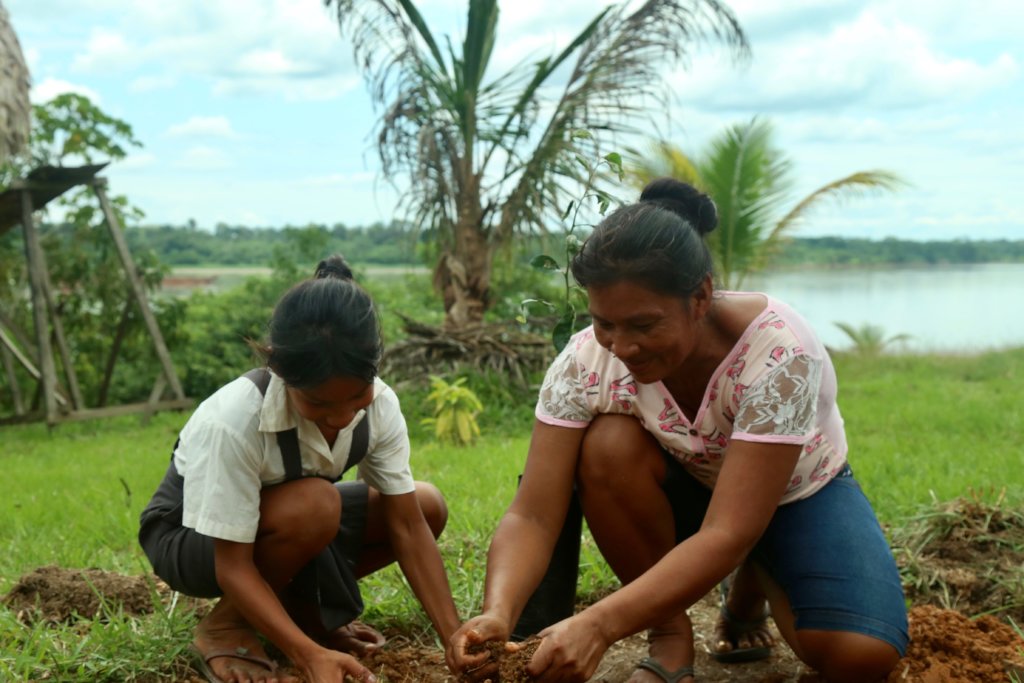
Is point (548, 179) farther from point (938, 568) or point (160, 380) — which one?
point (938, 568)

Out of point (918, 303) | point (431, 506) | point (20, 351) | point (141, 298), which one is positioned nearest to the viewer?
point (431, 506)

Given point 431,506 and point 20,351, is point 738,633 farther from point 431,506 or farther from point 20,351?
point 20,351

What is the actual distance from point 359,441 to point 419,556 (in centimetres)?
35

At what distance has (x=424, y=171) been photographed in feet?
28.7

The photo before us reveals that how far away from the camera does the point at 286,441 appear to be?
2576 mm

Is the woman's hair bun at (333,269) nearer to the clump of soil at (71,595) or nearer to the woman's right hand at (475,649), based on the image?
the woman's right hand at (475,649)

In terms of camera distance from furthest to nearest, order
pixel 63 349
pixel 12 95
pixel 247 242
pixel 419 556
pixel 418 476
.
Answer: pixel 247 242
pixel 63 349
pixel 12 95
pixel 418 476
pixel 419 556

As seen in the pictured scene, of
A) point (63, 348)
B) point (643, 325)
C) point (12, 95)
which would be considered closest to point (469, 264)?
point (63, 348)

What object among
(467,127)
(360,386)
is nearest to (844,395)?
(467,127)

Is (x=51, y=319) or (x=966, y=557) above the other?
(x=51, y=319)

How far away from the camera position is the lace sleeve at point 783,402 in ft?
7.65

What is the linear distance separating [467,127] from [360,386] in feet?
21.7

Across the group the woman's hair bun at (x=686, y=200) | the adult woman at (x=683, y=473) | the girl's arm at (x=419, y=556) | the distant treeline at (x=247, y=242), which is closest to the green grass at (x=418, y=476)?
the girl's arm at (x=419, y=556)

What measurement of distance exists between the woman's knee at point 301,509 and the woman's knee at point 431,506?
0.40 meters
